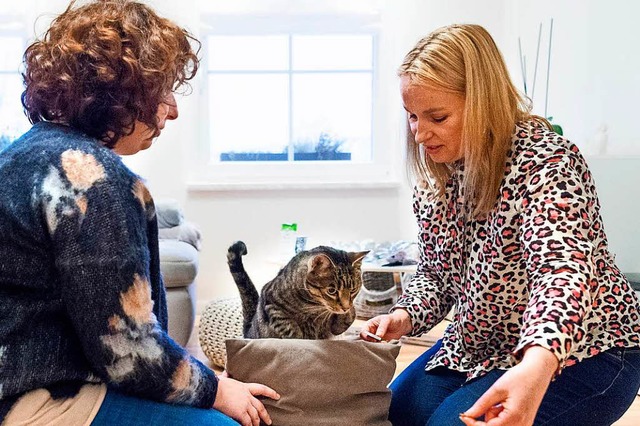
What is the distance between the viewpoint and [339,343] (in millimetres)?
1307

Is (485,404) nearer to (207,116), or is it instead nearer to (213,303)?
(213,303)

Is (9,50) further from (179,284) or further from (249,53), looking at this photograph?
(179,284)

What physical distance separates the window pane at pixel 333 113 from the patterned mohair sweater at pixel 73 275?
3.19 meters

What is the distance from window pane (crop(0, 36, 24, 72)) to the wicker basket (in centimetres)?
238

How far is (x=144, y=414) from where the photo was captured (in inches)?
42.1

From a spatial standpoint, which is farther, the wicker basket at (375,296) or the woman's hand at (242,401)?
the wicker basket at (375,296)

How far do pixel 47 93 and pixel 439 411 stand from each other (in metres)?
0.88

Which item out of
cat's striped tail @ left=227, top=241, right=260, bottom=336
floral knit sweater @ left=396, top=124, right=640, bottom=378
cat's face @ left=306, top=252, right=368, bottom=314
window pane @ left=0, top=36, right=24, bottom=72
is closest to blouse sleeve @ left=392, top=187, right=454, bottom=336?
floral knit sweater @ left=396, top=124, right=640, bottom=378

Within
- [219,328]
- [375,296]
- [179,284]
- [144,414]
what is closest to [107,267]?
[144,414]

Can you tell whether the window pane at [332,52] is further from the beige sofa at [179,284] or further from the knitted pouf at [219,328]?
the knitted pouf at [219,328]

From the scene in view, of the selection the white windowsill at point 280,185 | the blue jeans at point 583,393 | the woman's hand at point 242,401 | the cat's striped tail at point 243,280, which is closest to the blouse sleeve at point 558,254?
the blue jeans at point 583,393

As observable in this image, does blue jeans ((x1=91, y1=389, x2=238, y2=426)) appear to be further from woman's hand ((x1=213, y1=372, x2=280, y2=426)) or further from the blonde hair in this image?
the blonde hair

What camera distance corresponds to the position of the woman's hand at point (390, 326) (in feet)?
4.79

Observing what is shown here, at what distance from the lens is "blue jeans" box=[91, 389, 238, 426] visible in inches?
41.6
